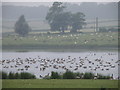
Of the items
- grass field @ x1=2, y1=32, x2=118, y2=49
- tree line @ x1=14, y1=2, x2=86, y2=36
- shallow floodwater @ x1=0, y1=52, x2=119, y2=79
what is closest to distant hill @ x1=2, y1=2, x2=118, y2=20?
tree line @ x1=14, y1=2, x2=86, y2=36

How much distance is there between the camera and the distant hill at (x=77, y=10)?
11331 centimetres

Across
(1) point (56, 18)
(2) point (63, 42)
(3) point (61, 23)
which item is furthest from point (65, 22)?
(2) point (63, 42)

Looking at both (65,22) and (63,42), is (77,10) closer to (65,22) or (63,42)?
(65,22)

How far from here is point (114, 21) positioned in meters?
104

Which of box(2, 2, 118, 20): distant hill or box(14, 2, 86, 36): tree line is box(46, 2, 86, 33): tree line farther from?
box(2, 2, 118, 20): distant hill

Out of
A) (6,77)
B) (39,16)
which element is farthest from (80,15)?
(6,77)

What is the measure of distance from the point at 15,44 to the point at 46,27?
22236 mm

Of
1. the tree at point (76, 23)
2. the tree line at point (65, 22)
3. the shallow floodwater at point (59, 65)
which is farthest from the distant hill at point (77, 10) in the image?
the shallow floodwater at point (59, 65)

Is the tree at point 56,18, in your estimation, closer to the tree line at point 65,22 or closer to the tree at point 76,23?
the tree line at point 65,22

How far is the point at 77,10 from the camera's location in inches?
4409

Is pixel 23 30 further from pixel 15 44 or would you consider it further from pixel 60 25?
pixel 15 44

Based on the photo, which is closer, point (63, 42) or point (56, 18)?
point (63, 42)

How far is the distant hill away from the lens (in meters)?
113

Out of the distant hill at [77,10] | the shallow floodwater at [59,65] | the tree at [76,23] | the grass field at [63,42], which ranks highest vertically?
the distant hill at [77,10]
